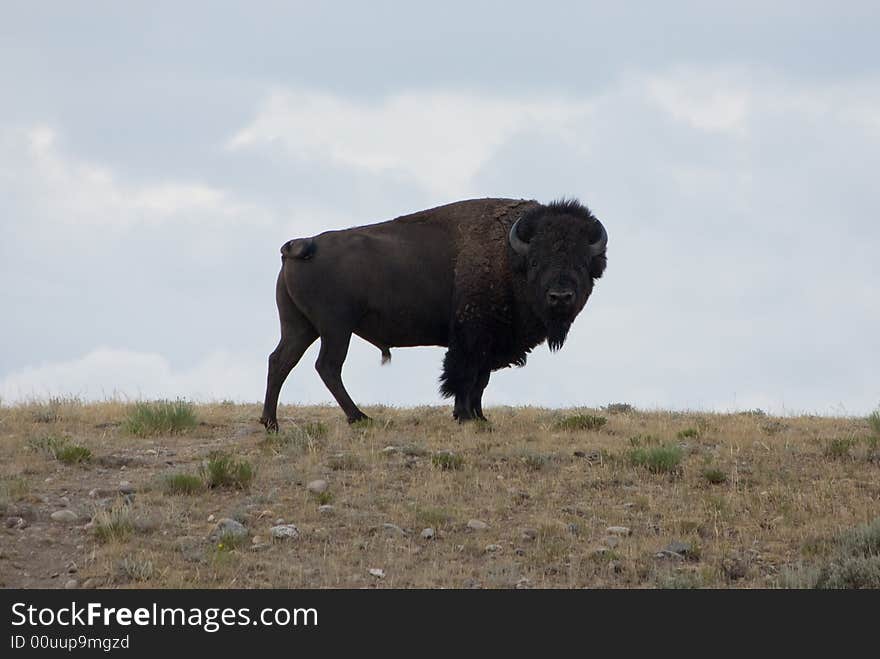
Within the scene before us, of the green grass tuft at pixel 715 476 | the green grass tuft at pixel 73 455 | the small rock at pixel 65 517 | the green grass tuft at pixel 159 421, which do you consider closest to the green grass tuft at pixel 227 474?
the small rock at pixel 65 517

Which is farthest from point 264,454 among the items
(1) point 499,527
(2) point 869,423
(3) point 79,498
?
(2) point 869,423

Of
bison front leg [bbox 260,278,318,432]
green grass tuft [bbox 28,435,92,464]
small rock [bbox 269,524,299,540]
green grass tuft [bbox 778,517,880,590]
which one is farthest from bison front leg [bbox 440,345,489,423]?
green grass tuft [bbox 778,517,880,590]

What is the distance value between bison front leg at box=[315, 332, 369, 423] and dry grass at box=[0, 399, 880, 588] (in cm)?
32

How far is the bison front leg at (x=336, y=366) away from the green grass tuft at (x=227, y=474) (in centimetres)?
325

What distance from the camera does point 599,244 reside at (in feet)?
48.8

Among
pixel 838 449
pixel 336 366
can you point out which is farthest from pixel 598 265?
pixel 838 449

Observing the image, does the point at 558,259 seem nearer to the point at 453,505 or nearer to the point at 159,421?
the point at 453,505

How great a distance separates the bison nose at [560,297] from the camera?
14.1 m

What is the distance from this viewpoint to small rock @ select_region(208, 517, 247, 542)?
9.74 meters

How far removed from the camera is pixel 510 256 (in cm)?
1498

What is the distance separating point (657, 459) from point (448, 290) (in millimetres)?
4135

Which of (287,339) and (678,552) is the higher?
(287,339)

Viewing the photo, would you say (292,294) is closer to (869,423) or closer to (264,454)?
(264,454)
